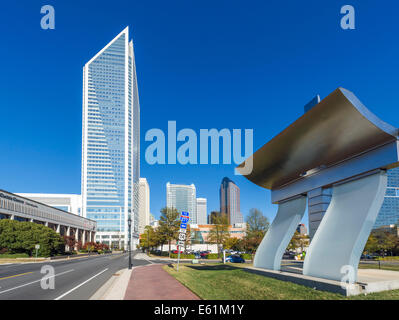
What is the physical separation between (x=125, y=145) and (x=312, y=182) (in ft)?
475

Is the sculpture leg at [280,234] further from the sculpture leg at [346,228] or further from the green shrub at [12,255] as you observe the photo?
the green shrub at [12,255]

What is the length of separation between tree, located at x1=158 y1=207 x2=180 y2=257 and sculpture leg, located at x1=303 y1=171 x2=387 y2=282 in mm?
42057

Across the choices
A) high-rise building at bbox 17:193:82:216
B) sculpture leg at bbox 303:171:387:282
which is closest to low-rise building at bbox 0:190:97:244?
high-rise building at bbox 17:193:82:216

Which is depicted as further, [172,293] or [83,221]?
[83,221]

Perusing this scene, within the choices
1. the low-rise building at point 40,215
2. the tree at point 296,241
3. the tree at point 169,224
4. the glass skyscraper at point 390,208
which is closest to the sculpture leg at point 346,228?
the tree at point 169,224

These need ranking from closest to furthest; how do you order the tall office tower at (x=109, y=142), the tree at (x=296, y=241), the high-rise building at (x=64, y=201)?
the tree at (x=296, y=241) → the high-rise building at (x=64, y=201) → the tall office tower at (x=109, y=142)

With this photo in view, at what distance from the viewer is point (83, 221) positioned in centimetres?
10050

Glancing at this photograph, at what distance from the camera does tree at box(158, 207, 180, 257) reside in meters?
52.8

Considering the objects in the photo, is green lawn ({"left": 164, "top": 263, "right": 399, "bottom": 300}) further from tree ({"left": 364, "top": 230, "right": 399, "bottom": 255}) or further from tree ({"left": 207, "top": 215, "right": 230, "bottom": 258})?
tree ({"left": 207, "top": 215, "right": 230, "bottom": 258})

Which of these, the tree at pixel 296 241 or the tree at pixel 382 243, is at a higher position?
the tree at pixel 382 243

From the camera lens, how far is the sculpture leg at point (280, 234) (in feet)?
55.1

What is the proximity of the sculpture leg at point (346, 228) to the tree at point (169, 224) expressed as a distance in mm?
42057
